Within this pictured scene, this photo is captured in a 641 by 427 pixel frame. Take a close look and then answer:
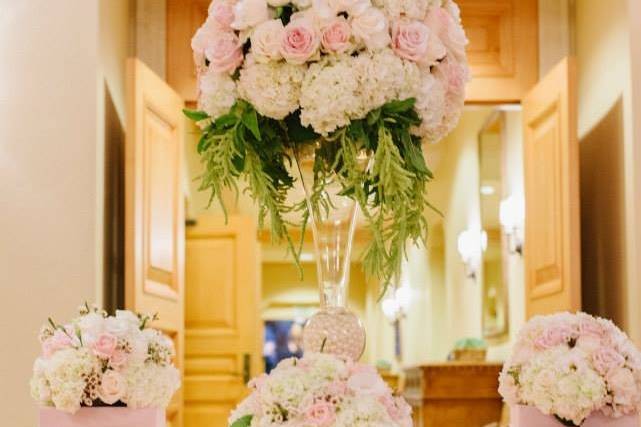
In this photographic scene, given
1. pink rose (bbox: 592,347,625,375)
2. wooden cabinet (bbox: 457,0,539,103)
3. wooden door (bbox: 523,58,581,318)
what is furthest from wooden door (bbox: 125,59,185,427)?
pink rose (bbox: 592,347,625,375)

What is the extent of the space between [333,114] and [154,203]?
2.98 m

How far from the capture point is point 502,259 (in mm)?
7406

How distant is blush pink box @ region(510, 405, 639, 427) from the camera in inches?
76.5

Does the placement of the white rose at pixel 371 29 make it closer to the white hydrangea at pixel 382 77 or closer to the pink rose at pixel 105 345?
the white hydrangea at pixel 382 77

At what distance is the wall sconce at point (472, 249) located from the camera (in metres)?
8.30

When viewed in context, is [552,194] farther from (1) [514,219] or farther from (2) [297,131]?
(2) [297,131]

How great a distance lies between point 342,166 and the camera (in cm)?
199

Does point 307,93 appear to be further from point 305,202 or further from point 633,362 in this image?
point 633,362

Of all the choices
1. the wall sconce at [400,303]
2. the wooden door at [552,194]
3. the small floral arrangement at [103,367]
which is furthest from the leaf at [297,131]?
the wall sconce at [400,303]

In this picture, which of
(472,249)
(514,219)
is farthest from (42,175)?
(472,249)

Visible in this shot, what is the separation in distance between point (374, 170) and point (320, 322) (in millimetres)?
288

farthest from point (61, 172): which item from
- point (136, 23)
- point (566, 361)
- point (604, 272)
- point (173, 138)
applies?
point (566, 361)

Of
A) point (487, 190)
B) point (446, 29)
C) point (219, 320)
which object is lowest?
point (219, 320)

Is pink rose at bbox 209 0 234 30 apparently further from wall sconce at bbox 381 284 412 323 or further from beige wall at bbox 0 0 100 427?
wall sconce at bbox 381 284 412 323
